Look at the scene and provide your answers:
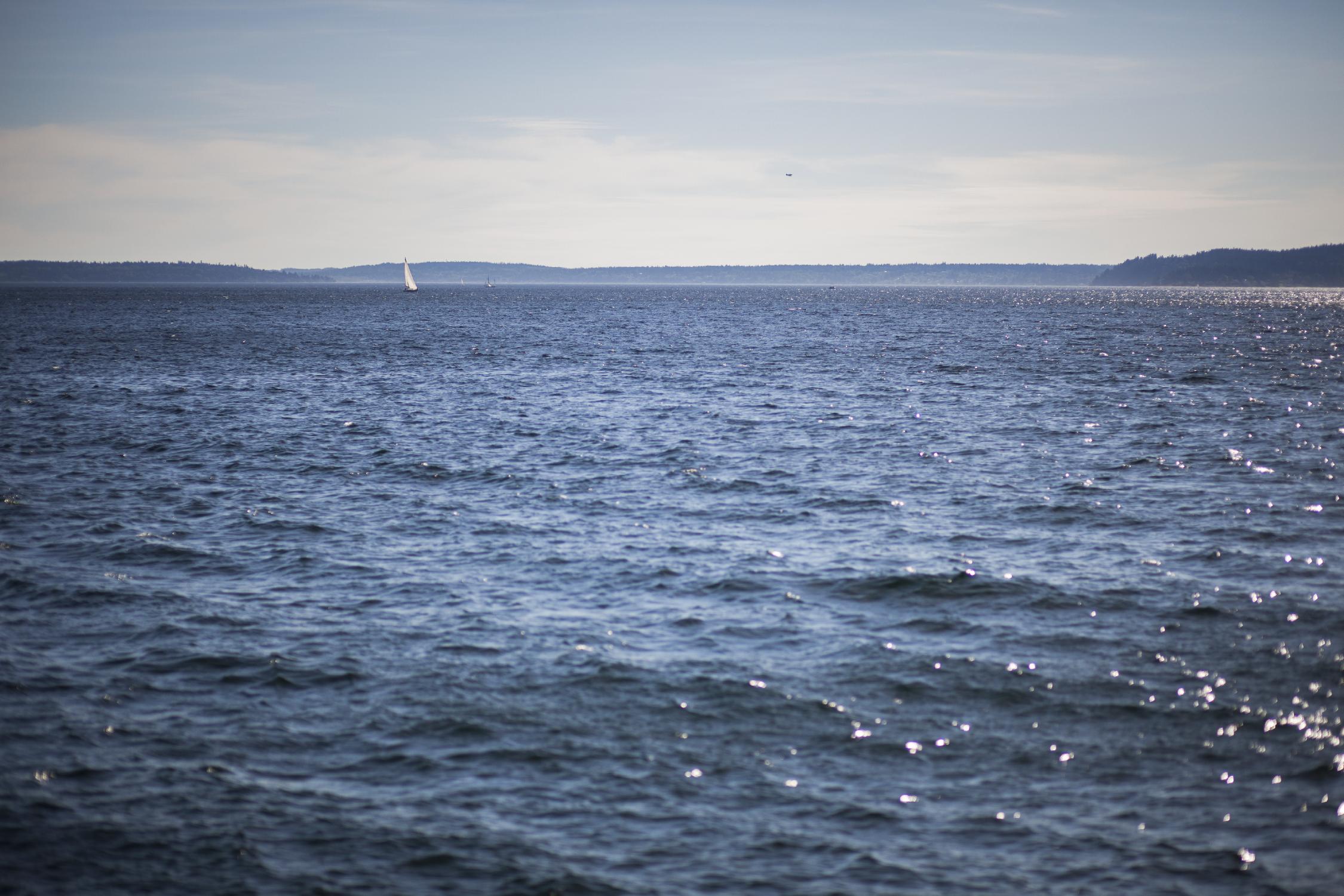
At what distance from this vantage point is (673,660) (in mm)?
18766

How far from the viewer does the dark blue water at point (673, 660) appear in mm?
12781

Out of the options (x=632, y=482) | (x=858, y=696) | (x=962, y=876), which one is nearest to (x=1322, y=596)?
(x=858, y=696)

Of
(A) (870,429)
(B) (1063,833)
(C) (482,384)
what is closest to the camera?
(B) (1063,833)

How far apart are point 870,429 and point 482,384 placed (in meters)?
30.4

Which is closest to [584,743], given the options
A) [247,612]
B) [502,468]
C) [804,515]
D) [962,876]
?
[962,876]

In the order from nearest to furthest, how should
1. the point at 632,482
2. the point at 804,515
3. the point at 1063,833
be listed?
1. the point at 1063,833
2. the point at 804,515
3. the point at 632,482

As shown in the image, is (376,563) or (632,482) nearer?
(376,563)

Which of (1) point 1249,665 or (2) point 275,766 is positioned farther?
(1) point 1249,665

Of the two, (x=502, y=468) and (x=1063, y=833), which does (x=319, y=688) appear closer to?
(x=1063, y=833)

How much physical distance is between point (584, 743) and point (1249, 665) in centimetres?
1212

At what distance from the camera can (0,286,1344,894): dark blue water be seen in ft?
41.9

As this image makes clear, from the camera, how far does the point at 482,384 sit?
67.2 m

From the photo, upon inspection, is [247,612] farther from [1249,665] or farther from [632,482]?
[1249,665]

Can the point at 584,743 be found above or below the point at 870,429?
below
